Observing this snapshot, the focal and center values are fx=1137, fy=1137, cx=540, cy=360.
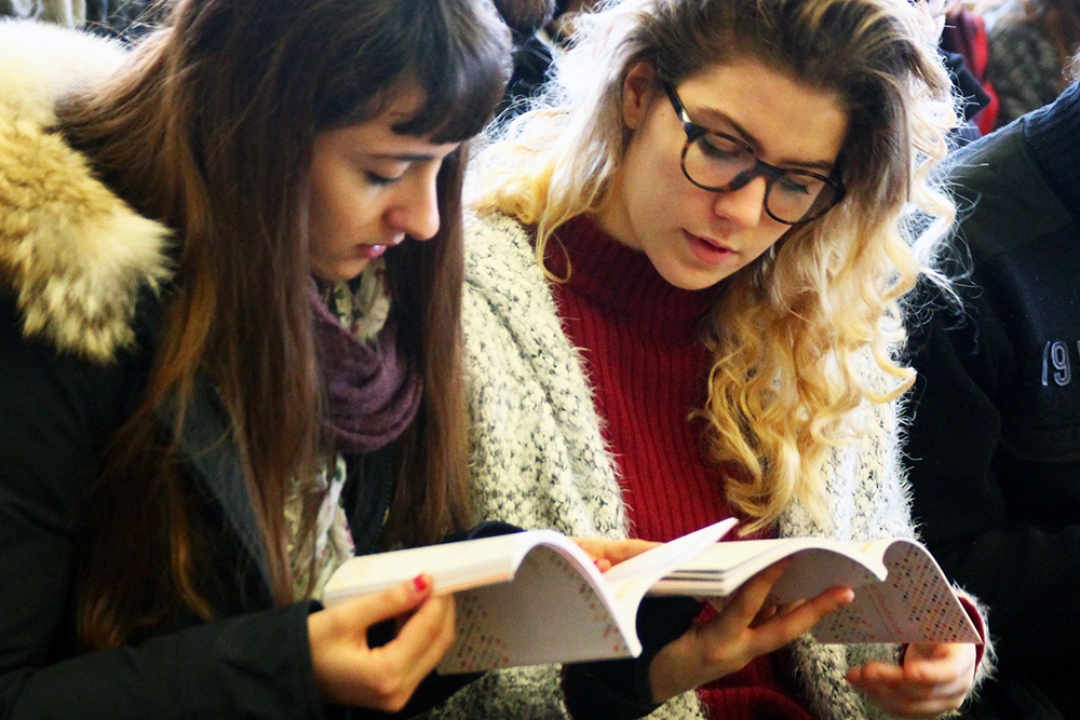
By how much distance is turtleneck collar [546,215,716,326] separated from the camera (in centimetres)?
152

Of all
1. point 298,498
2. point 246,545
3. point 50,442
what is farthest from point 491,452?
point 50,442

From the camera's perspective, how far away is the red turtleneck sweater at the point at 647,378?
4.82ft

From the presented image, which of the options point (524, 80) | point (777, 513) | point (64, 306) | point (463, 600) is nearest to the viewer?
point (64, 306)

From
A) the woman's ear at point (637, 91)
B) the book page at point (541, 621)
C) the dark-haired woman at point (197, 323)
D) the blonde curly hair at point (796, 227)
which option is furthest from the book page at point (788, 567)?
the woman's ear at point (637, 91)

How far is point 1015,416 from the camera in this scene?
5.56ft

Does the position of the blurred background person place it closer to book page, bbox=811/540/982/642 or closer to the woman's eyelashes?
book page, bbox=811/540/982/642

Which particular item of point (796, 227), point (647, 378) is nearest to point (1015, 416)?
point (796, 227)

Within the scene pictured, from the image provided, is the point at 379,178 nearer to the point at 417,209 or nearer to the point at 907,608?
the point at 417,209

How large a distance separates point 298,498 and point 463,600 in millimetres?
211

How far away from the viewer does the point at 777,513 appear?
148 centimetres

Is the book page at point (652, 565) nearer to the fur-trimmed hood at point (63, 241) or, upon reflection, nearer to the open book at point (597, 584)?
the open book at point (597, 584)

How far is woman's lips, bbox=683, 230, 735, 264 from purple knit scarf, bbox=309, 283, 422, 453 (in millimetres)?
420

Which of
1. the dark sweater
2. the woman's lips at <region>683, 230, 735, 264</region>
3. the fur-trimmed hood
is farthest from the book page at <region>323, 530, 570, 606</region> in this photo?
the dark sweater

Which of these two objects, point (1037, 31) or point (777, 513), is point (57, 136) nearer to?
point (777, 513)
